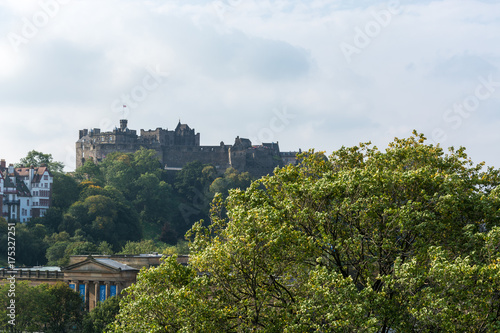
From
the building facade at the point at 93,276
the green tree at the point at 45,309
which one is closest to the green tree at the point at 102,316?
the green tree at the point at 45,309

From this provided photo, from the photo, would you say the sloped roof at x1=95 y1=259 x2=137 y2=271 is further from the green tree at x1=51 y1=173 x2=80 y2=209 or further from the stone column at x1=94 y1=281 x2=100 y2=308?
the green tree at x1=51 y1=173 x2=80 y2=209

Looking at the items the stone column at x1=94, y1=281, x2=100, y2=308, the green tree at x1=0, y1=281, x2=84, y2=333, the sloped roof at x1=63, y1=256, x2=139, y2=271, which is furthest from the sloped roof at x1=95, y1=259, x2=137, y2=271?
the green tree at x1=0, y1=281, x2=84, y2=333

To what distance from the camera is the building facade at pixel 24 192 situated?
13650cm

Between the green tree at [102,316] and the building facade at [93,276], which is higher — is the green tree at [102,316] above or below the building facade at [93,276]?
below

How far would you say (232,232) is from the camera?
1334 inches

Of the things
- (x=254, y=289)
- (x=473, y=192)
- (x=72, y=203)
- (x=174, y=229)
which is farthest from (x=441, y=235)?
(x=174, y=229)

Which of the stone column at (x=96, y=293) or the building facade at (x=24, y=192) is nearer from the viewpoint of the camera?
the stone column at (x=96, y=293)

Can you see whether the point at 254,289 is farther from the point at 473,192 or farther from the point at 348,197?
the point at 473,192

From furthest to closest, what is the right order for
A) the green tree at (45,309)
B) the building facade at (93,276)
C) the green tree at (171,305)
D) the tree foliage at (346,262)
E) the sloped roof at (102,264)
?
the sloped roof at (102,264), the building facade at (93,276), the green tree at (45,309), the green tree at (171,305), the tree foliage at (346,262)

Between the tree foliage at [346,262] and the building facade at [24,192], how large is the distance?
106705mm

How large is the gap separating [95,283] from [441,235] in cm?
5801

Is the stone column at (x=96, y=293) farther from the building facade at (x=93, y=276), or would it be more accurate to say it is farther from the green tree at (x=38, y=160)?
the green tree at (x=38, y=160)

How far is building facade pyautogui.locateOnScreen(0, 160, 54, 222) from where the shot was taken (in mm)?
136500

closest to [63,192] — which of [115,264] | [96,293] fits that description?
[115,264]
